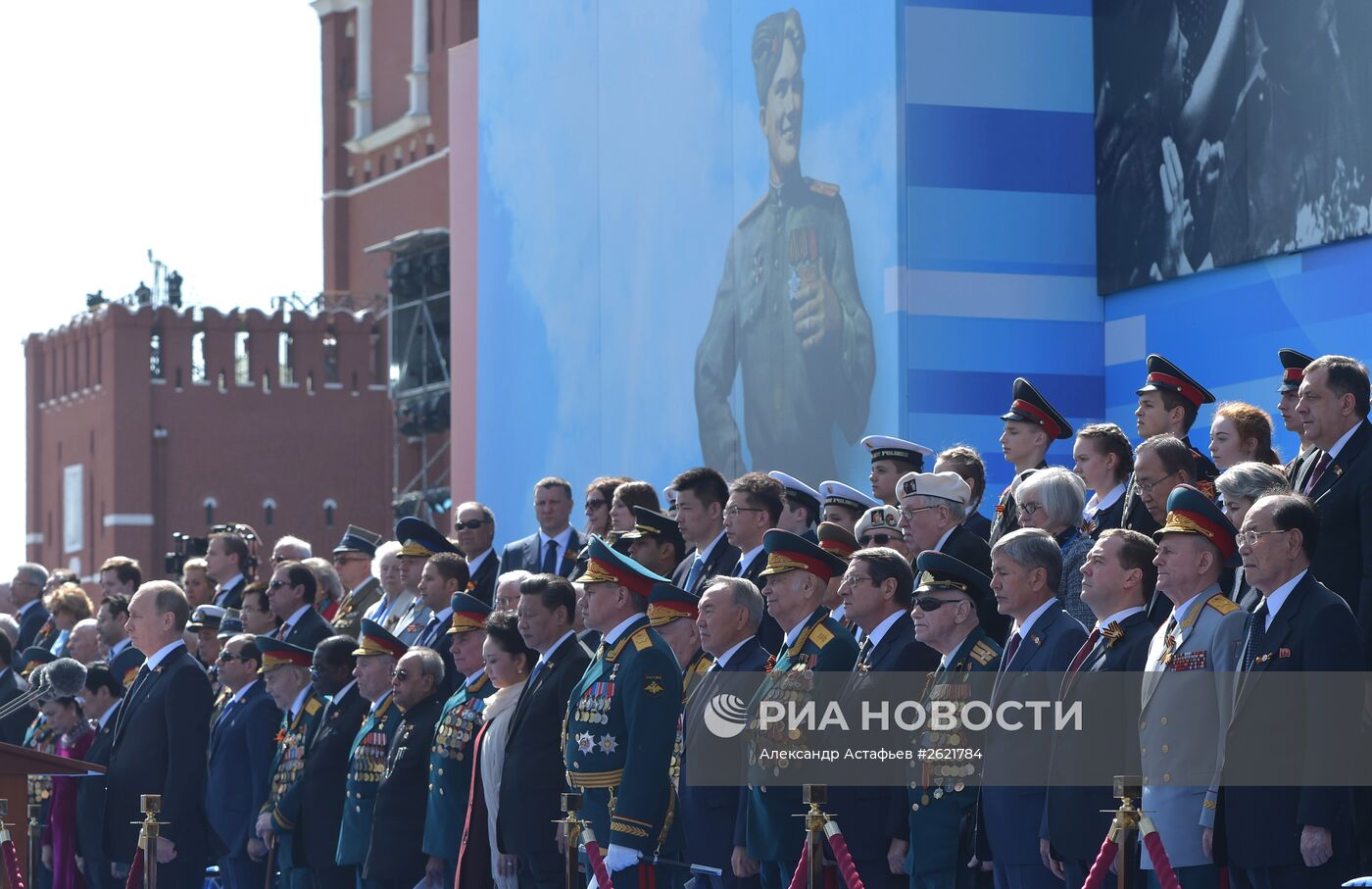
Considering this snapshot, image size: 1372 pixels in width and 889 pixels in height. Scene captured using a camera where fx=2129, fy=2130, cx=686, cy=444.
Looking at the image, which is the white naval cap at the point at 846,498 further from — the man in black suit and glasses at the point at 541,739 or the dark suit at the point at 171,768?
the dark suit at the point at 171,768

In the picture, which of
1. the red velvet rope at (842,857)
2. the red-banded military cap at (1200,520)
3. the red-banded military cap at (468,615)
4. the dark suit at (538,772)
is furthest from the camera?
the red-banded military cap at (468,615)

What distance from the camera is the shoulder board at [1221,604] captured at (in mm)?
5934

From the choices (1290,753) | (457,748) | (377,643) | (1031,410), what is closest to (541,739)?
(457,748)

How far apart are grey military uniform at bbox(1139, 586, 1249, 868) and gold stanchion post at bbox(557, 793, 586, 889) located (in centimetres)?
193

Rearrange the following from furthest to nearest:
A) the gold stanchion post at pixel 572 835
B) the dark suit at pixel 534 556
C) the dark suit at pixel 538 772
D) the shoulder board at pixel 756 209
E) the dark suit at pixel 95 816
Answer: the shoulder board at pixel 756 209 → the dark suit at pixel 534 556 → the dark suit at pixel 95 816 → the dark suit at pixel 538 772 → the gold stanchion post at pixel 572 835

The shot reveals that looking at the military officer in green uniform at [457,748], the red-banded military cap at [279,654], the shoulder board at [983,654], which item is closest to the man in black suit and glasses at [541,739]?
the military officer in green uniform at [457,748]

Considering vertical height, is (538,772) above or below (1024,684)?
below

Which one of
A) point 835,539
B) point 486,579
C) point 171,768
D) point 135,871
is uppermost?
point 835,539

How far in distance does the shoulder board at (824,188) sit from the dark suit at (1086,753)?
25.1 ft

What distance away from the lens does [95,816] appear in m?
9.61

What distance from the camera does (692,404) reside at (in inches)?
599

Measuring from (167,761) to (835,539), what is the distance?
345cm

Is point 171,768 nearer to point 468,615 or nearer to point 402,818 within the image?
point 402,818

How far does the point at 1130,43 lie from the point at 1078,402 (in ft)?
7.27
